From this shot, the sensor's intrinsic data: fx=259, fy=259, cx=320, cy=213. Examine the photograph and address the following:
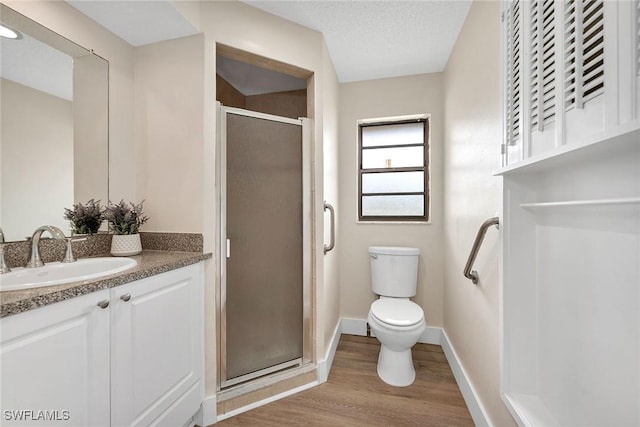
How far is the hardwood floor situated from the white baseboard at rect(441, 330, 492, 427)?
46 mm

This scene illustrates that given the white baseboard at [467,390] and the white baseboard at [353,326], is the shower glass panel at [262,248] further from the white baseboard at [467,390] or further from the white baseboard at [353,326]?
the white baseboard at [467,390]

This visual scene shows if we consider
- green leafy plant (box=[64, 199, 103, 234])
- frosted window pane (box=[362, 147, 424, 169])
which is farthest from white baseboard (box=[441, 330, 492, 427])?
green leafy plant (box=[64, 199, 103, 234])

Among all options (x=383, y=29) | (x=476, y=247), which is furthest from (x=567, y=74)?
A: (x=383, y=29)

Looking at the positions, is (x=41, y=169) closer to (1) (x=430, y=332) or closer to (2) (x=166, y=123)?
(2) (x=166, y=123)

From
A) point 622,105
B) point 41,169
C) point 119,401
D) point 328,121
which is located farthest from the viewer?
point 328,121

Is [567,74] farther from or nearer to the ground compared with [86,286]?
farther from the ground

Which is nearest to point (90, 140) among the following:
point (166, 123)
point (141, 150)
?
point (141, 150)

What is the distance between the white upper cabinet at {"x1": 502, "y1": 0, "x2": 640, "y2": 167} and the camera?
0.52 meters

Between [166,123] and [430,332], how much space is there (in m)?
2.74

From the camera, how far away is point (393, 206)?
2629mm

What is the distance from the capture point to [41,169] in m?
1.30

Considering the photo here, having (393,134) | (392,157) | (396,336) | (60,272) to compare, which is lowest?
(396,336)

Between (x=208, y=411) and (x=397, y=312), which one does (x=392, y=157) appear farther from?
(x=208, y=411)

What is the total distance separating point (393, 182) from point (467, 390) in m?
1.75
